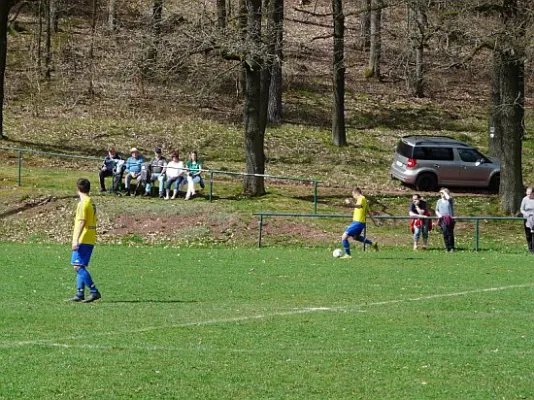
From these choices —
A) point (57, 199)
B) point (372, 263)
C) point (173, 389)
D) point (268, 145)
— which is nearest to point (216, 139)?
point (268, 145)

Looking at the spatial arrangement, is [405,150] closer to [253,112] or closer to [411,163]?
[411,163]

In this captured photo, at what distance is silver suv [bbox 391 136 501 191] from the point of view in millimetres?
39125

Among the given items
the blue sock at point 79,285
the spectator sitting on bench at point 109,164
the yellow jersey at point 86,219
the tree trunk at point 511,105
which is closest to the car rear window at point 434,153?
the tree trunk at point 511,105

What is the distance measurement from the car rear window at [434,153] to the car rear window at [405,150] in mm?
199

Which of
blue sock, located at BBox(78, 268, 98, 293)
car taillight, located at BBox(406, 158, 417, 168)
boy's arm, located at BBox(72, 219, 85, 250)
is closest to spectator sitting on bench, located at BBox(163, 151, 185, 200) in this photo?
car taillight, located at BBox(406, 158, 417, 168)

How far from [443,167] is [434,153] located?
686 mm

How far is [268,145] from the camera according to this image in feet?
145

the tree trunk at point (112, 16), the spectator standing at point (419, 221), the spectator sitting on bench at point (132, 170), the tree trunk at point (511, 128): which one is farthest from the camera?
the tree trunk at point (112, 16)

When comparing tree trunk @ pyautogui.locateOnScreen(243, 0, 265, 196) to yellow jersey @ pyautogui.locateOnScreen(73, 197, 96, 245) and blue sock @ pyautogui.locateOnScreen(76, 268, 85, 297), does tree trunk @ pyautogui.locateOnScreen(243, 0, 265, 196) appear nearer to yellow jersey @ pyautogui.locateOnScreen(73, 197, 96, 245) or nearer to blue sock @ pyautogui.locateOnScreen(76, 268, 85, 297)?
blue sock @ pyautogui.locateOnScreen(76, 268, 85, 297)

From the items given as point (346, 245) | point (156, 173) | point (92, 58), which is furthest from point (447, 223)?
point (92, 58)

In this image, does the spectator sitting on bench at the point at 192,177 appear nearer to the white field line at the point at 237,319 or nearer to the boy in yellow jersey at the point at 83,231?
the white field line at the point at 237,319

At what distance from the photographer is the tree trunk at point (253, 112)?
3303 cm

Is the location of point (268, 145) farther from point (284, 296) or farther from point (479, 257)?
point (284, 296)

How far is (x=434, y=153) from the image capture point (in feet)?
130
